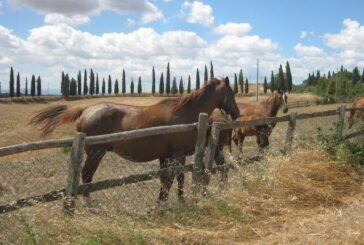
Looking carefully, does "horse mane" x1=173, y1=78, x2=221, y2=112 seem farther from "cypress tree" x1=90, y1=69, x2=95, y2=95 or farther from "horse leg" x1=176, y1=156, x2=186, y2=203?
"cypress tree" x1=90, y1=69, x2=95, y2=95

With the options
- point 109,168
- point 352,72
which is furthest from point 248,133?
point 352,72

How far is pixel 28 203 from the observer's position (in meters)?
4.98

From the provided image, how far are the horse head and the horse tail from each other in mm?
2660

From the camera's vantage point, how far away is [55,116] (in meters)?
7.49

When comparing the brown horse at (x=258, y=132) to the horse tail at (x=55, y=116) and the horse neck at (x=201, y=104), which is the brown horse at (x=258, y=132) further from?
the horse tail at (x=55, y=116)

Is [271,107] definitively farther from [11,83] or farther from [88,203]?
[11,83]

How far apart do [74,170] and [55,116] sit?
2245 mm

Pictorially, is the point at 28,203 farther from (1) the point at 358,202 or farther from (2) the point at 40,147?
(1) the point at 358,202

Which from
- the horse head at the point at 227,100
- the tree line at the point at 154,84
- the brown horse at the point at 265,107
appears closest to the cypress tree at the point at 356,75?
the tree line at the point at 154,84

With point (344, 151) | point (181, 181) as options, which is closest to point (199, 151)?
point (181, 181)

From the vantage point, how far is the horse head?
862 cm

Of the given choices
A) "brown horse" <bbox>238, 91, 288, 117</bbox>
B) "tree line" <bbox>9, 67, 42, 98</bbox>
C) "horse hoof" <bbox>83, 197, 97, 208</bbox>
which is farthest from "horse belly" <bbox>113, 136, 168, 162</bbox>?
"tree line" <bbox>9, 67, 42, 98</bbox>

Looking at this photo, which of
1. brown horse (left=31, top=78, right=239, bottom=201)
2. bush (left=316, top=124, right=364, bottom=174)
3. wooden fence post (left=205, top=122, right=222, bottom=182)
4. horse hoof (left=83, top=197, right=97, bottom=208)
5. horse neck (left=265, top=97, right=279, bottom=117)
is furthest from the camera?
horse neck (left=265, top=97, right=279, bottom=117)

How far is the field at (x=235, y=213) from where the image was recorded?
16.5ft
